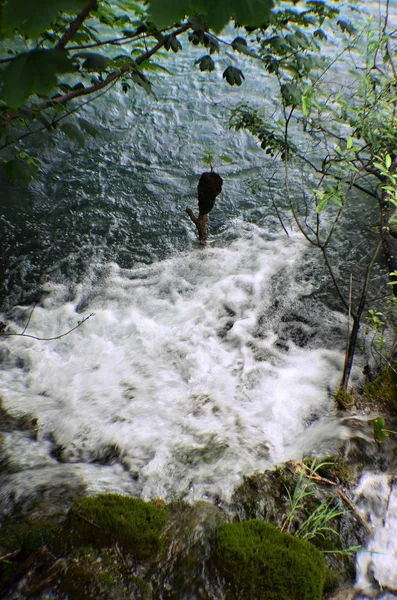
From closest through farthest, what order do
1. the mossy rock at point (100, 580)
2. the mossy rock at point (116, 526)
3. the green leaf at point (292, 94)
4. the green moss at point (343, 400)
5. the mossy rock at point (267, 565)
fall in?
the mossy rock at point (100, 580) < the mossy rock at point (267, 565) < the mossy rock at point (116, 526) < the green moss at point (343, 400) < the green leaf at point (292, 94)

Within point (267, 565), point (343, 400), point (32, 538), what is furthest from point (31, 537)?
point (343, 400)

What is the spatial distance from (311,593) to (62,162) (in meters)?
6.15

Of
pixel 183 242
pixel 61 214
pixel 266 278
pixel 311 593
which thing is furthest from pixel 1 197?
pixel 311 593

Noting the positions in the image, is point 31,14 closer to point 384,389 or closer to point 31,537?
point 31,537

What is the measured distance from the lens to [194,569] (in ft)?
6.69

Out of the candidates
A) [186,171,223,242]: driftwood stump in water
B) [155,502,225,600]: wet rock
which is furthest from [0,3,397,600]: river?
[186,171,223,242]: driftwood stump in water

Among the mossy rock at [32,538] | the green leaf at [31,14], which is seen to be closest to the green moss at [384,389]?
the mossy rock at [32,538]

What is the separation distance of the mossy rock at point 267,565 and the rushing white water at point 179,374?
48 cm

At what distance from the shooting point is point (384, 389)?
336 centimetres

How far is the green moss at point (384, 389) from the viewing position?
3.30 meters

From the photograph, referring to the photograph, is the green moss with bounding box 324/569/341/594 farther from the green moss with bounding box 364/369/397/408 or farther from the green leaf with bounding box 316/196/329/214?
the green leaf with bounding box 316/196/329/214

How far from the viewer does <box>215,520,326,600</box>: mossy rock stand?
6.27 feet

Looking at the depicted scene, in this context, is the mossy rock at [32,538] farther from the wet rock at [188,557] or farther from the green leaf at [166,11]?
the green leaf at [166,11]

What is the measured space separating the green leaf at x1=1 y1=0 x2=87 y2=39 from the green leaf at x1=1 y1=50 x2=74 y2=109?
197 mm
